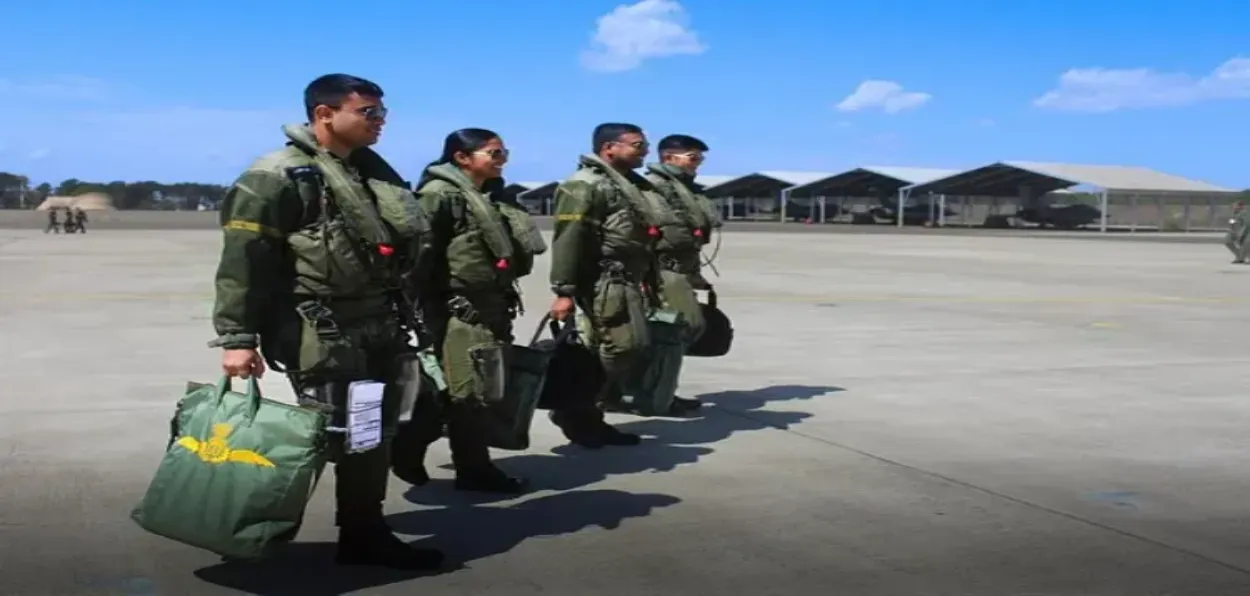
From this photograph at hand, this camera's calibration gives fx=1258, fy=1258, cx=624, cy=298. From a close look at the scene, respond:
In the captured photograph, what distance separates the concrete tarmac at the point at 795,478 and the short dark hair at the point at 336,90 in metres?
1.81

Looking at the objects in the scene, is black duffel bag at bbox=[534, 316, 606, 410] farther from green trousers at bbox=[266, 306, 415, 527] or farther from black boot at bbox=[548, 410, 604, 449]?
green trousers at bbox=[266, 306, 415, 527]

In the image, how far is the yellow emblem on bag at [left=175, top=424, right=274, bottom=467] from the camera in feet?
14.1

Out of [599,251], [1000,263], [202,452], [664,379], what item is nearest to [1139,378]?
[664,379]

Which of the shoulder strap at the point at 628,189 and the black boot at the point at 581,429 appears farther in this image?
the black boot at the point at 581,429

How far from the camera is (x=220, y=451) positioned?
4.35 metres

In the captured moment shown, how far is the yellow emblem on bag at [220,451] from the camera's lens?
4301mm

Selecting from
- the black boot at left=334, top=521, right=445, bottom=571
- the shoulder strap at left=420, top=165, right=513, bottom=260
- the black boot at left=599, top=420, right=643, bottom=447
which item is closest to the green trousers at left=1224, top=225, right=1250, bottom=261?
the black boot at left=599, top=420, right=643, bottom=447

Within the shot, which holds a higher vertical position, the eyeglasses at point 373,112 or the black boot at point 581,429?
the eyeglasses at point 373,112

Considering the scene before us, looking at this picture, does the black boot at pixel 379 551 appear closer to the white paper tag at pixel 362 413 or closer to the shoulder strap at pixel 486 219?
the white paper tag at pixel 362 413

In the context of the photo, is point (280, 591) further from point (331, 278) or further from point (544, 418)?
point (544, 418)

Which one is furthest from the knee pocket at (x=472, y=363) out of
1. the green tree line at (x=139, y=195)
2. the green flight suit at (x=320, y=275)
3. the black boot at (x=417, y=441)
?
the green tree line at (x=139, y=195)

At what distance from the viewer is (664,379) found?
7789 mm

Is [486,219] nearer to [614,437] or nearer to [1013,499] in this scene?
[614,437]

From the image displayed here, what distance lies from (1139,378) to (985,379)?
130cm
